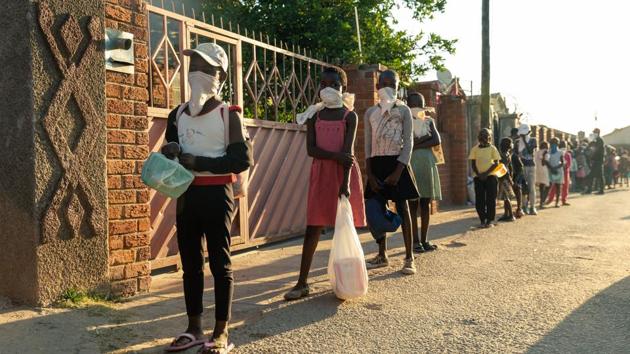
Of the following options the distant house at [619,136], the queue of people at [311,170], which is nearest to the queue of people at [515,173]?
the queue of people at [311,170]

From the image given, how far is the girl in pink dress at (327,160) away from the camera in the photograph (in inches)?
184

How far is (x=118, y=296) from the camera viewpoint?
4434mm

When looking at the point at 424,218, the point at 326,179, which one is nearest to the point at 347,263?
the point at 326,179

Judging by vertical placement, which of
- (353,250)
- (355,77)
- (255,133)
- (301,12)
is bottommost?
(353,250)

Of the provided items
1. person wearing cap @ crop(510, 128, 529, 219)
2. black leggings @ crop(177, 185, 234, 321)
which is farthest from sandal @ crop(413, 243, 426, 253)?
person wearing cap @ crop(510, 128, 529, 219)

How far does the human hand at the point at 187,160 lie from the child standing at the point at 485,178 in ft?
23.3

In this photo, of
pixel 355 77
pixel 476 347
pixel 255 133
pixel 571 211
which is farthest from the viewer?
pixel 571 211

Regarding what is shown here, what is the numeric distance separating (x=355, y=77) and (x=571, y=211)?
21.7ft

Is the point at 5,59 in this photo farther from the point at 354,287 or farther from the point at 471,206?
the point at 471,206

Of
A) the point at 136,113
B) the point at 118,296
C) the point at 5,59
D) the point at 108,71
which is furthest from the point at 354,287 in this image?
the point at 5,59

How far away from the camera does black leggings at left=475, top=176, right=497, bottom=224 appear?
955 cm

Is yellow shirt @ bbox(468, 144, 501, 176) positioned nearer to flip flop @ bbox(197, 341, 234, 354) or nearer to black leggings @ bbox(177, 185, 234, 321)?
black leggings @ bbox(177, 185, 234, 321)

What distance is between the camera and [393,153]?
5.66 m

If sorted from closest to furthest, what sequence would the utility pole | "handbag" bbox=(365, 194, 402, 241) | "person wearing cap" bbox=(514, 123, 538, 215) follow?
"handbag" bbox=(365, 194, 402, 241)
"person wearing cap" bbox=(514, 123, 538, 215)
the utility pole
